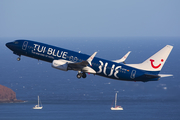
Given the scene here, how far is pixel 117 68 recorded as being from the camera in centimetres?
6944

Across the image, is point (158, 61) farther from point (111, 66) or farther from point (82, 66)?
point (82, 66)

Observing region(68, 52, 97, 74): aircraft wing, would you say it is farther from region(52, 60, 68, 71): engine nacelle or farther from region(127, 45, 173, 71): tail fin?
region(127, 45, 173, 71): tail fin

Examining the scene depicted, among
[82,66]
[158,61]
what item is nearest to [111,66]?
[82,66]

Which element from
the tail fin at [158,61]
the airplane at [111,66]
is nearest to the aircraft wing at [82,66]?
the airplane at [111,66]

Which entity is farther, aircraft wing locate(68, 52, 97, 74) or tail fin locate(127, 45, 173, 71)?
tail fin locate(127, 45, 173, 71)

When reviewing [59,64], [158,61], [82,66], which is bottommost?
[82,66]

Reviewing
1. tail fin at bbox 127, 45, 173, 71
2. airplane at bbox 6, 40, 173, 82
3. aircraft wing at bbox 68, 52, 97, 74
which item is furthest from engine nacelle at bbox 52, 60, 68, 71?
tail fin at bbox 127, 45, 173, 71

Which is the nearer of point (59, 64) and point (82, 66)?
point (59, 64)

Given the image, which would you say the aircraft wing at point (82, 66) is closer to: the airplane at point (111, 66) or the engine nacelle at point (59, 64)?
the airplane at point (111, 66)

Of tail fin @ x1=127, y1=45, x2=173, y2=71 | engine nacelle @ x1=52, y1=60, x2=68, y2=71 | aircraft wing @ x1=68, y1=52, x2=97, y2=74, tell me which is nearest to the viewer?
aircraft wing @ x1=68, y1=52, x2=97, y2=74

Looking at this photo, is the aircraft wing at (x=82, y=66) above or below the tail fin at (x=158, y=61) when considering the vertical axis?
below

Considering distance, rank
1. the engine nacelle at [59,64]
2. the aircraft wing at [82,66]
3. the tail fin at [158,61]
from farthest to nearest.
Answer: the engine nacelle at [59,64] → the tail fin at [158,61] → the aircraft wing at [82,66]

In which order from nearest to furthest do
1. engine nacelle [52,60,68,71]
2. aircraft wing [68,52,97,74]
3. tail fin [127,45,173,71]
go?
aircraft wing [68,52,97,74] < tail fin [127,45,173,71] < engine nacelle [52,60,68,71]

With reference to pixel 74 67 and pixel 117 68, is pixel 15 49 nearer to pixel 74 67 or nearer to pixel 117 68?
pixel 74 67
